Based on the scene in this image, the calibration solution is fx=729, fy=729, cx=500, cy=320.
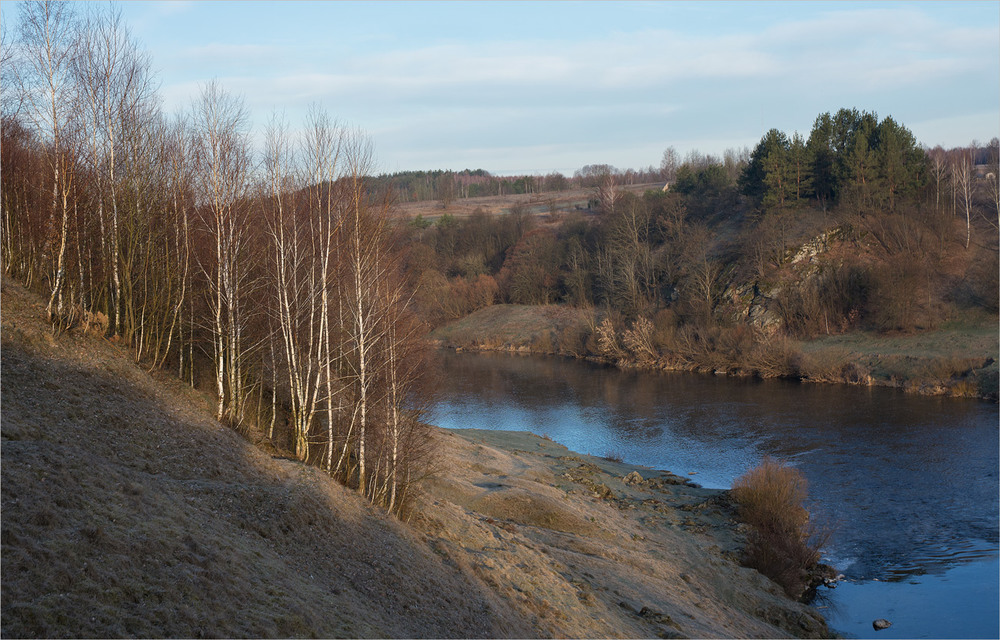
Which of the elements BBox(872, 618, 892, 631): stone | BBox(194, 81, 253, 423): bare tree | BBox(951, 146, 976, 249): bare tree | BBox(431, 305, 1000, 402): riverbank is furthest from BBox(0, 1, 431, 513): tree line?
BBox(951, 146, 976, 249): bare tree

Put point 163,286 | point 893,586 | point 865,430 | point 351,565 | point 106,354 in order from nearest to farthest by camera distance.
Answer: point 351,565 < point 106,354 < point 893,586 < point 163,286 < point 865,430

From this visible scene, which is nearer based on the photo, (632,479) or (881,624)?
(881,624)

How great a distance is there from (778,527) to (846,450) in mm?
11700

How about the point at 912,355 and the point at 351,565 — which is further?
the point at 912,355

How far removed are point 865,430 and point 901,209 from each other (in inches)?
1311

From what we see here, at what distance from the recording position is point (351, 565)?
12.1 meters

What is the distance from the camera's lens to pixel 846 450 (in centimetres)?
3103

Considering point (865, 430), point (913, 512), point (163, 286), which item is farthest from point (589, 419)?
point (163, 286)

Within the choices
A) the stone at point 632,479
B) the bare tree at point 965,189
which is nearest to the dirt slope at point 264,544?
the stone at point 632,479

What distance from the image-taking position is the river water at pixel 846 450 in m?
19.3

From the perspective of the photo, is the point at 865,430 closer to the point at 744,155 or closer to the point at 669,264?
the point at 669,264

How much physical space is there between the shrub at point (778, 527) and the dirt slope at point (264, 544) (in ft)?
2.62

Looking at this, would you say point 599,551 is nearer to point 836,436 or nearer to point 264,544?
point 264,544

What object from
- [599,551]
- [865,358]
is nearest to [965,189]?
[865,358]
